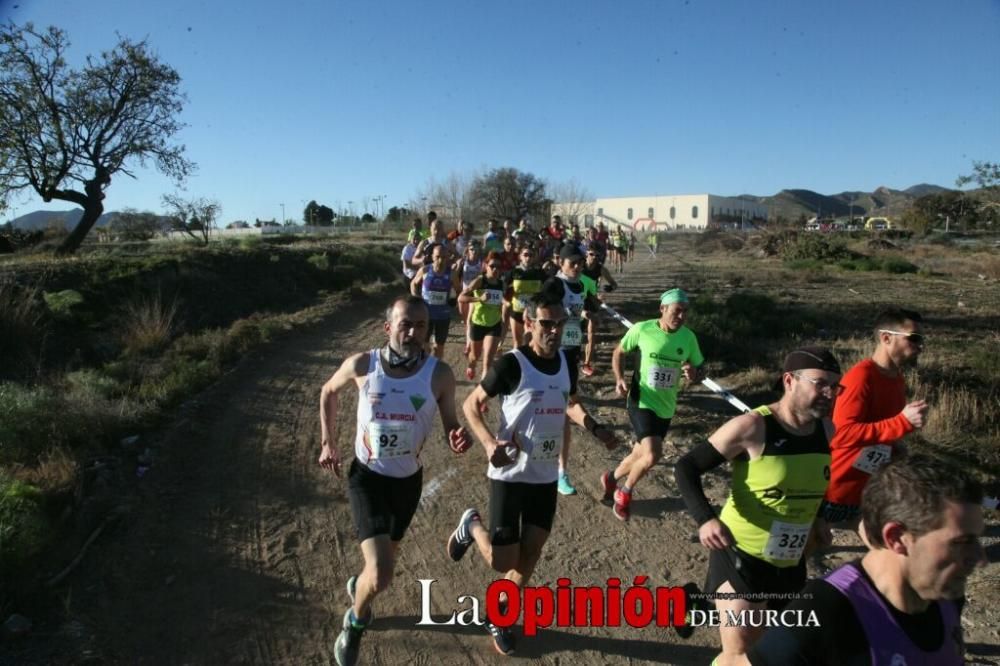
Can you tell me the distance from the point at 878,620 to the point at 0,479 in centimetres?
612

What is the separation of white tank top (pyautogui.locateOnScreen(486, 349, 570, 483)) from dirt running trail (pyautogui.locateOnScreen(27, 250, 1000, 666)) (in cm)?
107

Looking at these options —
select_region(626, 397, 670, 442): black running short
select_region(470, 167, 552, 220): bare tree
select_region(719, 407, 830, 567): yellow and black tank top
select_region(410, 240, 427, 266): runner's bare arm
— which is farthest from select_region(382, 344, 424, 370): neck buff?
select_region(470, 167, 552, 220): bare tree

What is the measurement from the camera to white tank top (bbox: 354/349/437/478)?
372 centimetres

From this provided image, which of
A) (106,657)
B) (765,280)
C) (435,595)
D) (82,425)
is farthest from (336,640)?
(765,280)

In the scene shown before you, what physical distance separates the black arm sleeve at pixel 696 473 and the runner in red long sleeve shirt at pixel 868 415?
1.22 m

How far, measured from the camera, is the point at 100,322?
1323cm

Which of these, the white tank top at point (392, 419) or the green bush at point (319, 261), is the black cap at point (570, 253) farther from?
the green bush at point (319, 261)

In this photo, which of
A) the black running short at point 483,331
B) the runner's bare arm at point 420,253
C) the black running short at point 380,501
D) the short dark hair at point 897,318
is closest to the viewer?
the black running short at point 380,501

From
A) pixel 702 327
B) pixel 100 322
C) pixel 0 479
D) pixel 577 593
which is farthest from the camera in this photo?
pixel 100 322

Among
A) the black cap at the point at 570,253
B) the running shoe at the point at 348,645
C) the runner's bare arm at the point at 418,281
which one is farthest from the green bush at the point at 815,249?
the running shoe at the point at 348,645

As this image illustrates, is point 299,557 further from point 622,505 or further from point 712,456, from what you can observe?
point 712,456

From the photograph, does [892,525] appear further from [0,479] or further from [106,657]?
[0,479]

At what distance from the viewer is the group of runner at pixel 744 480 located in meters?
1.88

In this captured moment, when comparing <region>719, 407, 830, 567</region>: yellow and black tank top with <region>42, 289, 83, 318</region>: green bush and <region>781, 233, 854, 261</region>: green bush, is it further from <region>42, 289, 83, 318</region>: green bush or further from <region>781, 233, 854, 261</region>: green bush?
<region>781, 233, 854, 261</region>: green bush
